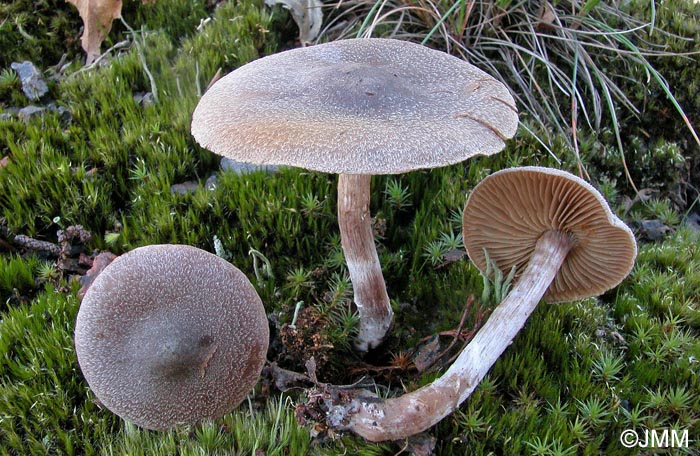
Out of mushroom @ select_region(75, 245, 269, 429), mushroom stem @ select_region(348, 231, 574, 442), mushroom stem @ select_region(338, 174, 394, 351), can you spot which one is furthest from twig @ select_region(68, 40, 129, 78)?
mushroom stem @ select_region(348, 231, 574, 442)

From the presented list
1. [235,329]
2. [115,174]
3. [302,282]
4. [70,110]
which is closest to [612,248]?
[302,282]

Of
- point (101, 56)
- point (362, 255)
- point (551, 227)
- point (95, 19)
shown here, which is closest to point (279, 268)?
point (362, 255)

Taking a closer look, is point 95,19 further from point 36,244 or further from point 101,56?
point 36,244

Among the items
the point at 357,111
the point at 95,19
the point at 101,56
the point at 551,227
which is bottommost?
the point at 551,227

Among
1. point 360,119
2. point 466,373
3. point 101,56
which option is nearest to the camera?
point 360,119

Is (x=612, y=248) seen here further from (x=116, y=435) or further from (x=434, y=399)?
(x=116, y=435)

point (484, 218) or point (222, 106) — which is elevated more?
point (222, 106)

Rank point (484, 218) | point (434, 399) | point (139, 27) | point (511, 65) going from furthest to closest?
point (139, 27) → point (511, 65) → point (484, 218) → point (434, 399)
